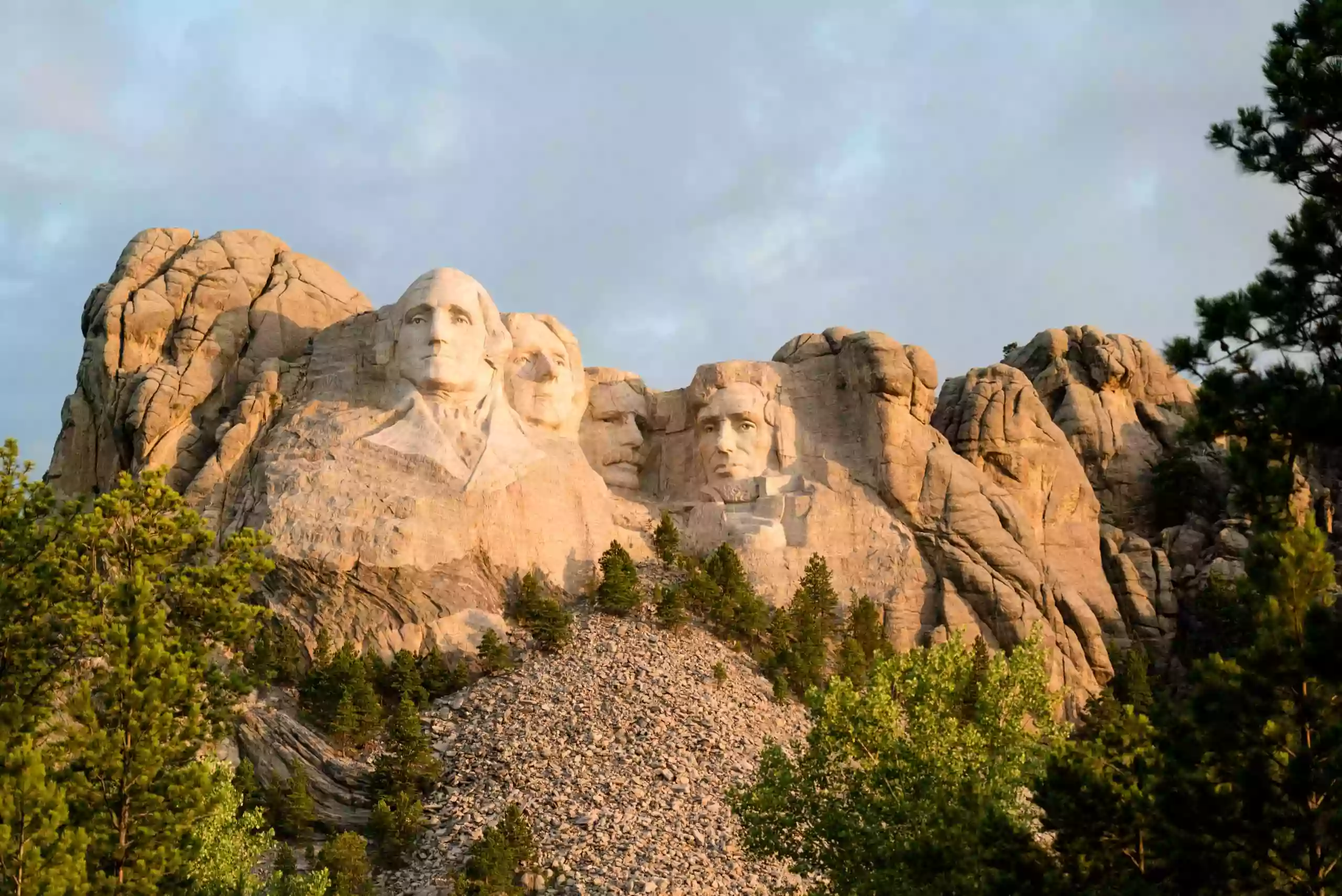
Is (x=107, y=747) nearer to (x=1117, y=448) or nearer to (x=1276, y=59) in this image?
(x=1276, y=59)

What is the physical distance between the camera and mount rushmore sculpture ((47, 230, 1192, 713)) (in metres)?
47.8

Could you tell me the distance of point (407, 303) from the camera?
51.2 meters

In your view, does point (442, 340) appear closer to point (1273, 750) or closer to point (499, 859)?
point (499, 859)

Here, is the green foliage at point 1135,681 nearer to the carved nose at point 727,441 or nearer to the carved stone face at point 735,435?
the carved stone face at point 735,435

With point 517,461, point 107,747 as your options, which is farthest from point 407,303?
point 107,747

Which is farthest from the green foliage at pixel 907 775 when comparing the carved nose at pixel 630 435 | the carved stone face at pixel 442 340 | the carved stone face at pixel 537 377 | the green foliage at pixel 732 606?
the carved nose at pixel 630 435

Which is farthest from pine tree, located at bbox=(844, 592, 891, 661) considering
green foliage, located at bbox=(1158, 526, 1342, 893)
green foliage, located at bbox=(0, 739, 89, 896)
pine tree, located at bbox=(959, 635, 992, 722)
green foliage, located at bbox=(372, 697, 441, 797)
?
green foliage, located at bbox=(0, 739, 89, 896)

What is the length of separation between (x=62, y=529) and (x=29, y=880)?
23.6 feet

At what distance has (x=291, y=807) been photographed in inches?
1566

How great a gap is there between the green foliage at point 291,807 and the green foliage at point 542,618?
7665 millimetres

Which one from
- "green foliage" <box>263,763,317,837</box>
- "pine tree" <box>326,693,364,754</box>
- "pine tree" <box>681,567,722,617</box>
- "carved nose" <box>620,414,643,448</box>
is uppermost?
"carved nose" <box>620,414,643,448</box>

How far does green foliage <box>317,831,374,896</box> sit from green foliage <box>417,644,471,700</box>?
22.4 ft

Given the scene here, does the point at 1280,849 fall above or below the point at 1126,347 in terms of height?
below

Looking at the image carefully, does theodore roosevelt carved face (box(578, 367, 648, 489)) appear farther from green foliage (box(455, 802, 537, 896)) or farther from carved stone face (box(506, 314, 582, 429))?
green foliage (box(455, 802, 537, 896))
